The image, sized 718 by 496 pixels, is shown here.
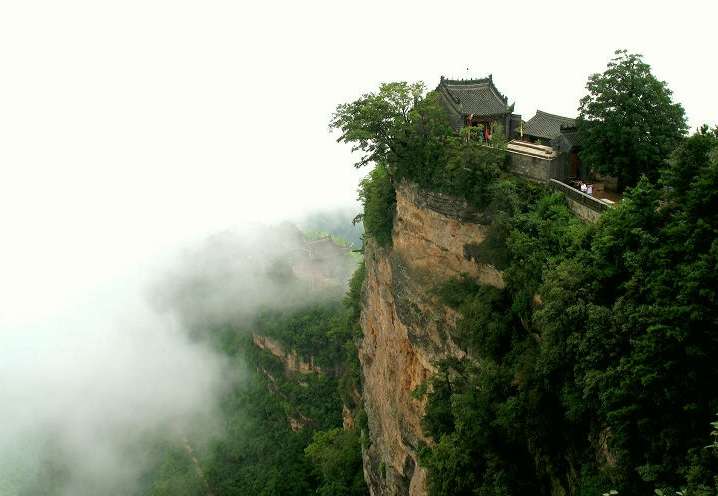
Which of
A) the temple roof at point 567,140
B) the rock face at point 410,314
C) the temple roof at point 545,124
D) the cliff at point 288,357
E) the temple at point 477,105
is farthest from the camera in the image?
the cliff at point 288,357

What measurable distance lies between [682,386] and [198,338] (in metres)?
81.9

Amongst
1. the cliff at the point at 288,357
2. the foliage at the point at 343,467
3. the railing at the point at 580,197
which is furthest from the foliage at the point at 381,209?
the cliff at the point at 288,357

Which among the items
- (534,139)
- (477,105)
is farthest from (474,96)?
(534,139)

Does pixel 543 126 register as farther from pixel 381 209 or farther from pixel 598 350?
pixel 598 350

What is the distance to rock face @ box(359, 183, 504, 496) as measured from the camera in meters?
27.2

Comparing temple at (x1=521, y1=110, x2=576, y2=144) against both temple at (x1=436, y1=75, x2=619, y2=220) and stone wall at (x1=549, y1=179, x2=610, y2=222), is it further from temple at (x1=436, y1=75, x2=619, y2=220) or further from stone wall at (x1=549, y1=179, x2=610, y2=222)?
stone wall at (x1=549, y1=179, x2=610, y2=222)

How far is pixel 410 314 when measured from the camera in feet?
98.1

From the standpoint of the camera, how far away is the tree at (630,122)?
941 inches

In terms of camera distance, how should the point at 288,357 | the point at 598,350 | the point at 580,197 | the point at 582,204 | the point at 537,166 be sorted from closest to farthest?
the point at 598,350 < the point at 582,204 < the point at 580,197 < the point at 537,166 < the point at 288,357

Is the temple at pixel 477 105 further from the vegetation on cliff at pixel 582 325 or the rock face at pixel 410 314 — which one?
the rock face at pixel 410 314

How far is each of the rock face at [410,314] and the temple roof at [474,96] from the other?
15.3 feet

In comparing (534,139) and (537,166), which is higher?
(534,139)

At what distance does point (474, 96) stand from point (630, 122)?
9.12 m

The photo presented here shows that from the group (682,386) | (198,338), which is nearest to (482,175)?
(682,386)
